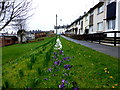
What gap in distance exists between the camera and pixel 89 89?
2.04 metres

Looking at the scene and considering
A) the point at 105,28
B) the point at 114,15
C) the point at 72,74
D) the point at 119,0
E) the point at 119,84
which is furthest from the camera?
the point at 105,28

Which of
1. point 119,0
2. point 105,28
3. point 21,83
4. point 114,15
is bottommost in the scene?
point 21,83

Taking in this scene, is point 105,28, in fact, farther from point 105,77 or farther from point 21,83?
point 21,83

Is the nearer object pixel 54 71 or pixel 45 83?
pixel 45 83

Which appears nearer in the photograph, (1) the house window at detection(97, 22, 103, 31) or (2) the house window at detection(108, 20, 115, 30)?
(2) the house window at detection(108, 20, 115, 30)

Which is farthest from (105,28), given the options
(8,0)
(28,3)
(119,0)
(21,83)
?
(21,83)

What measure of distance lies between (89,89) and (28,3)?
10941mm

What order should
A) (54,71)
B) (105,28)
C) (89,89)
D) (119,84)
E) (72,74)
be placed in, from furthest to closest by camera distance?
(105,28) < (54,71) < (72,74) < (119,84) < (89,89)

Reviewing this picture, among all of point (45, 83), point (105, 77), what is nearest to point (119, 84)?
point (105, 77)

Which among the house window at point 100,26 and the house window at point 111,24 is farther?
the house window at point 100,26

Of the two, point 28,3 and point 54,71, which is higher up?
point 28,3

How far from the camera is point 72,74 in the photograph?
2.71 m

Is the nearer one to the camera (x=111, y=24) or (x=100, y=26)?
(x=111, y=24)

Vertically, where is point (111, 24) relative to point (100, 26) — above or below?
below
